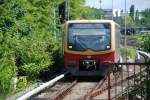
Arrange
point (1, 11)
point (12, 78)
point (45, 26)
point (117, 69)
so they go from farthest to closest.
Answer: point (45, 26) < point (1, 11) < point (12, 78) < point (117, 69)

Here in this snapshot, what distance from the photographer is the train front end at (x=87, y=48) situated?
28812 millimetres

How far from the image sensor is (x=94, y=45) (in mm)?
29125

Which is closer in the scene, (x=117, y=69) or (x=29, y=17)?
(x=117, y=69)

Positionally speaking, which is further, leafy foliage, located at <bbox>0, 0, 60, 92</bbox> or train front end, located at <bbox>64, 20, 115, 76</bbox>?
train front end, located at <bbox>64, 20, 115, 76</bbox>

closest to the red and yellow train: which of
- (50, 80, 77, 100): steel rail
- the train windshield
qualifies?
the train windshield

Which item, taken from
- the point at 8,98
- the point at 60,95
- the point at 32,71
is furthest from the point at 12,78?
the point at 32,71

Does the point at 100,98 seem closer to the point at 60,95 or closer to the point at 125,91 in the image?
the point at 60,95

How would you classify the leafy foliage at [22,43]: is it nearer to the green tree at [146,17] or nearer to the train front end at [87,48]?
the train front end at [87,48]

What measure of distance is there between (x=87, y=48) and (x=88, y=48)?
0.15 feet

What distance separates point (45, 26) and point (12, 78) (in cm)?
1850

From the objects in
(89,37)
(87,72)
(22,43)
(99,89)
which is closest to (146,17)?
(89,37)

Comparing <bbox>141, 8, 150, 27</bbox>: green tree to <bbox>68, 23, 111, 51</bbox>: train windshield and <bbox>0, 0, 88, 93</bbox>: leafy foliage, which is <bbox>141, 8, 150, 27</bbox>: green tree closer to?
<bbox>0, 0, 88, 93</bbox>: leafy foliage

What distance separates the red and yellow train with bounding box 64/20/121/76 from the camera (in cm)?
2881

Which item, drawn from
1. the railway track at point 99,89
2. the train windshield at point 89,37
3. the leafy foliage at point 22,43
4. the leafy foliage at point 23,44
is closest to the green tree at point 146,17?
the leafy foliage at point 23,44
